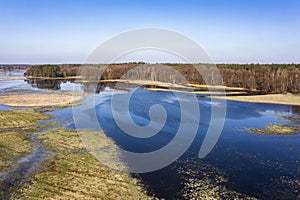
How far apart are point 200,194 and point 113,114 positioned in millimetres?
19746

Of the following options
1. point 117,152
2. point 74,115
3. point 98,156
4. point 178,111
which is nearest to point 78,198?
point 98,156

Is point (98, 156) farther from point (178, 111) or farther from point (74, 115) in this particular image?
point (178, 111)

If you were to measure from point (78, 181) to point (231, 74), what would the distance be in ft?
220

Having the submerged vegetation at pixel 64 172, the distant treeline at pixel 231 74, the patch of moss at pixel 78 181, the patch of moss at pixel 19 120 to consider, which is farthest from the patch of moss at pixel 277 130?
the distant treeline at pixel 231 74

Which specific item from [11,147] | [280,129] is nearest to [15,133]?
[11,147]

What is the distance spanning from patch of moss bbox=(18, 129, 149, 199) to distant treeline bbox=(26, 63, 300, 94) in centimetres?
5408

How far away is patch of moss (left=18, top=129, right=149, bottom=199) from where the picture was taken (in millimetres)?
11609

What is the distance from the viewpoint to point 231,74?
73562 mm

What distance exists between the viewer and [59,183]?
41.2ft

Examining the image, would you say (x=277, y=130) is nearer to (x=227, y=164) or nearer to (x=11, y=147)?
(x=227, y=164)

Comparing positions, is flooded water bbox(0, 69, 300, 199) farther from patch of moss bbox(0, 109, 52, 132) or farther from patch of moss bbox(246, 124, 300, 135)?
patch of moss bbox(0, 109, 52, 132)

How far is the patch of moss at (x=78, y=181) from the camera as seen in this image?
11609 millimetres

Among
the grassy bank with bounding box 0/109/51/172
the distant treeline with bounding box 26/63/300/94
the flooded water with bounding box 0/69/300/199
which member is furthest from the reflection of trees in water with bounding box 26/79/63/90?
the flooded water with bounding box 0/69/300/199

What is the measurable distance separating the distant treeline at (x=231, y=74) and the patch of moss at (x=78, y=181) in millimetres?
54077
